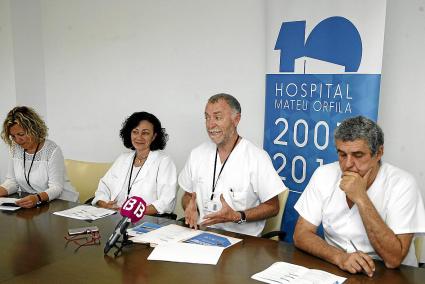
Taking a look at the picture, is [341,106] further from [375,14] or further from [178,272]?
[178,272]

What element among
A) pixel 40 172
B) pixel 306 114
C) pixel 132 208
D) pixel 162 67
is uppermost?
pixel 162 67

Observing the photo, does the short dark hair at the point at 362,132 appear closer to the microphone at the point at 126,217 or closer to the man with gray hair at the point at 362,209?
the man with gray hair at the point at 362,209

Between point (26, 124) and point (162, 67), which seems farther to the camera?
point (162, 67)

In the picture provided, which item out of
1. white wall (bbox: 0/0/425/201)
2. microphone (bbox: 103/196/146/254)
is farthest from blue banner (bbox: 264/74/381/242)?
microphone (bbox: 103/196/146/254)

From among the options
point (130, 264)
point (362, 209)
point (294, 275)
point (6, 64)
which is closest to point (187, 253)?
point (130, 264)

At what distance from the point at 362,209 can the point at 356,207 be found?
0.60 ft

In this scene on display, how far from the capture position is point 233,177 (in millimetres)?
2670

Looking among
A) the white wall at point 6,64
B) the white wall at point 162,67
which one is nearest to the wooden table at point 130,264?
the white wall at point 162,67

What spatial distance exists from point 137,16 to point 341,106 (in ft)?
7.40

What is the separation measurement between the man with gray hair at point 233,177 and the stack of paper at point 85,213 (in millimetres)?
583

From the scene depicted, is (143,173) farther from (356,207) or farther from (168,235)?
(356,207)

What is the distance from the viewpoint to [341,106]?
2918mm

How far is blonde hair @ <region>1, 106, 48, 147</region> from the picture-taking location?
122 inches

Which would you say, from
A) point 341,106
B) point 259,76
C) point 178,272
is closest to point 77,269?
point 178,272
